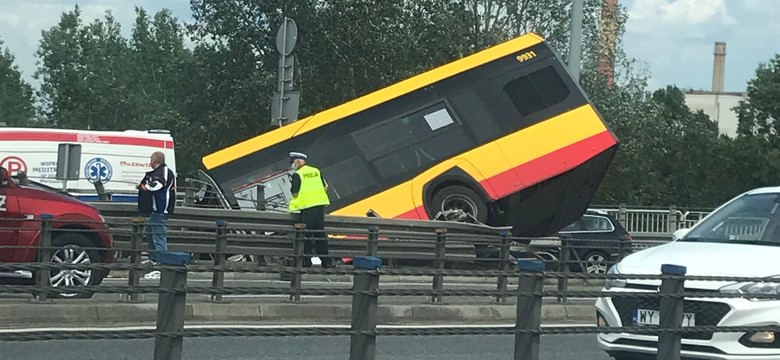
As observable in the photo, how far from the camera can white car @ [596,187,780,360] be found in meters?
9.19

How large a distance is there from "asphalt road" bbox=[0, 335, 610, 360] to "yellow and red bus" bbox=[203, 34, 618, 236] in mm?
9060

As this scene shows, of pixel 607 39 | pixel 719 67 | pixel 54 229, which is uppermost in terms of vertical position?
pixel 719 67

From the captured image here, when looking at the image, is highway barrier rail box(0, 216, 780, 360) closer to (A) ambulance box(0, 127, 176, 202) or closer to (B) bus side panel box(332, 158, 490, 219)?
(B) bus side panel box(332, 158, 490, 219)

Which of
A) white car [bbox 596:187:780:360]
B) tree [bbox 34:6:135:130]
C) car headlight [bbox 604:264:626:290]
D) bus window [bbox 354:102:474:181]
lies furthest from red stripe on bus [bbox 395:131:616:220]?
tree [bbox 34:6:135:130]

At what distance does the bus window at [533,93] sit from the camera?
2297 cm

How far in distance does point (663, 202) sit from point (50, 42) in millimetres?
67349

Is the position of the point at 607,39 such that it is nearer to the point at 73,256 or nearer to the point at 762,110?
the point at 762,110

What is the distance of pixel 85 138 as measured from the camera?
28.1 meters

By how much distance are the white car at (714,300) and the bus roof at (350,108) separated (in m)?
12.6

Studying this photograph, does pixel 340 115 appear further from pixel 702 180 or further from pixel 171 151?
pixel 702 180

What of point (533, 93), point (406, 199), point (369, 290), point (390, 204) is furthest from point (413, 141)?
point (369, 290)

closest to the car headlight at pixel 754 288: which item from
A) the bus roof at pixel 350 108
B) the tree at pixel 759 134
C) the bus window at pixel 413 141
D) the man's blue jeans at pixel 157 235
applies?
the man's blue jeans at pixel 157 235

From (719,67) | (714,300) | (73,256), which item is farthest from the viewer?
(719,67)

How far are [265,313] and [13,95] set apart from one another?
331 feet
